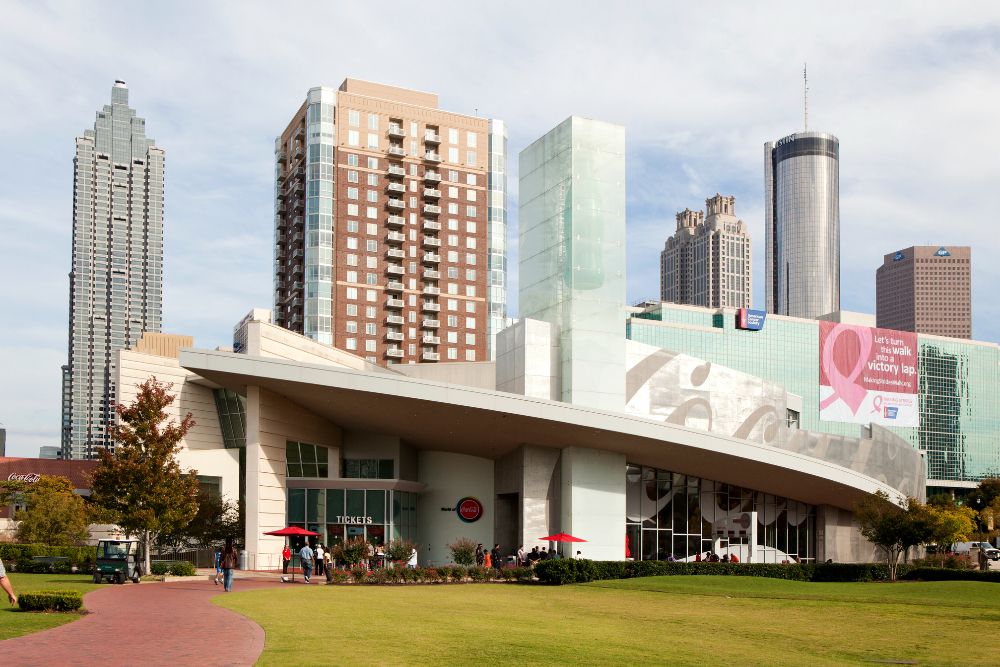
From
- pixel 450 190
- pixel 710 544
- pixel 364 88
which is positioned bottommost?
pixel 710 544

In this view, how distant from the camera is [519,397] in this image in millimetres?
49000

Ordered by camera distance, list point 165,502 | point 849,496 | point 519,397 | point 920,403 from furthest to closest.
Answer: point 920,403 < point 849,496 < point 519,397 < point 165,502

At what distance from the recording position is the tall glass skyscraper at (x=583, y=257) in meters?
59.8

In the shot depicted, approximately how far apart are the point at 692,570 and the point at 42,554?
110 feet

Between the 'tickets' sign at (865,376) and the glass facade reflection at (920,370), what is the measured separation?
1612mm

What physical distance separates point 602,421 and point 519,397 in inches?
161

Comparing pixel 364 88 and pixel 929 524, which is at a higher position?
pixel 364 88

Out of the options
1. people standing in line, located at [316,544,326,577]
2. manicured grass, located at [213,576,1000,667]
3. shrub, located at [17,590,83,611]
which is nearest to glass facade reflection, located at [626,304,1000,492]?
people standing in line, located at [316,544,326,577]

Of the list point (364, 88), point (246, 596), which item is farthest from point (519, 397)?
point (364, 88)

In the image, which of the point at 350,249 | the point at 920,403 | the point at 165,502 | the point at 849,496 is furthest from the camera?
the point at 920,403

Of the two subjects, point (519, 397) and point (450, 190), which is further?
point (450, 190)

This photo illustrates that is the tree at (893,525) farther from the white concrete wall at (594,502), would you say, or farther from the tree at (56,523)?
the tree at (56,523)

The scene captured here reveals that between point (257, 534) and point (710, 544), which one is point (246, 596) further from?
point (710, 544)

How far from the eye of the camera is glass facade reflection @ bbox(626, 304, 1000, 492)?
161625 millimetres
